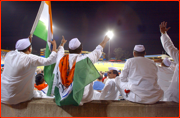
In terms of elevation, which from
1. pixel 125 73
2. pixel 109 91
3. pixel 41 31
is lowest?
pixel 109 91

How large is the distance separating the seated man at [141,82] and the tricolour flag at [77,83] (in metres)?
0.88

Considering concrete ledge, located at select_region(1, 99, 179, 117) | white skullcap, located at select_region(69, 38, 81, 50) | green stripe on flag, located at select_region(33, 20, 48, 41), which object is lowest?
concrete ledge, located at select_region(1, 99, 179, 117)

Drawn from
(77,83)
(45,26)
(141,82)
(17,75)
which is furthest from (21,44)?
(141,82)

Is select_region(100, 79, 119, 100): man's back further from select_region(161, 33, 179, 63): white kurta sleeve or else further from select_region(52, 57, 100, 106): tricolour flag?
select_region(161, 33, 179, 63): white kurta sleeve

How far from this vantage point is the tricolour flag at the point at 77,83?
171 centimetres

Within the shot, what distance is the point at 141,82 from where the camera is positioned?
212 cm

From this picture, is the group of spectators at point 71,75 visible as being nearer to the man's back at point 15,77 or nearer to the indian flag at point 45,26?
the man's back at point 15,77

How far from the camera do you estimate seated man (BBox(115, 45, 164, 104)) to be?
2.09 metres

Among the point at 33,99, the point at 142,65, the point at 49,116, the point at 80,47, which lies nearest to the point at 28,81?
the point at 33,99

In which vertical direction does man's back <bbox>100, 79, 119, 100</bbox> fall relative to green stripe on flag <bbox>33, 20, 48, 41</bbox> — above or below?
below

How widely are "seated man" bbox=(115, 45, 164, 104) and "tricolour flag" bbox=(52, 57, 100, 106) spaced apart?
0.88 metres

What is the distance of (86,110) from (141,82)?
1.22 meters

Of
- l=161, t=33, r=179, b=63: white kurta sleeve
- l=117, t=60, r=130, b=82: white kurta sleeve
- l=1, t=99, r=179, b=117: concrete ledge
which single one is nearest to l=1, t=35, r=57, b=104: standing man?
l=1, t=99, r=179, b=117: concrete ledge

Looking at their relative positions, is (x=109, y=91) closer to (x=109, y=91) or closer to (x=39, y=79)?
(x=109, y=91)
